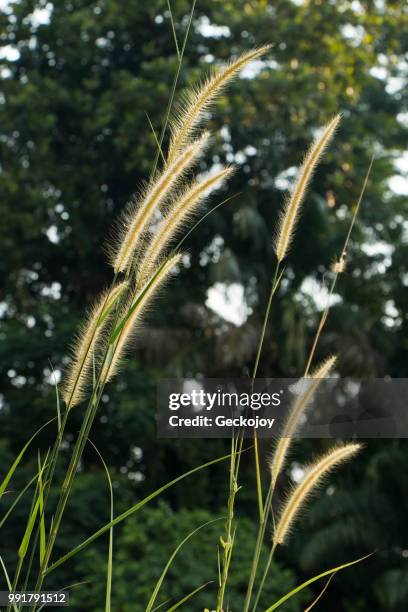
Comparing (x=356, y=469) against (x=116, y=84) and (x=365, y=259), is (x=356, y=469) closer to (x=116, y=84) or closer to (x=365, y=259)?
(x=365, y=259)

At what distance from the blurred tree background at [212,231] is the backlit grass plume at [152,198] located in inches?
269

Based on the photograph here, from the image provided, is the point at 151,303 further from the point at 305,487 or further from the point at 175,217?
the point at 305,487

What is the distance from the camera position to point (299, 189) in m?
0.97

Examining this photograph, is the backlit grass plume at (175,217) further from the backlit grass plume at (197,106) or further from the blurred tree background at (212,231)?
the blurred tree background at (212,231)

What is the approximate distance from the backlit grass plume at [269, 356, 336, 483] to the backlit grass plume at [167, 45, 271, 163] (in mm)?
254

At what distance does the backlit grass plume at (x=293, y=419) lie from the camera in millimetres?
899

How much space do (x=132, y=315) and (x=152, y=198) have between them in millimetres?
110

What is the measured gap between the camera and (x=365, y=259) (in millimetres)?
9281

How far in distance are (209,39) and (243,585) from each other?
203 inches

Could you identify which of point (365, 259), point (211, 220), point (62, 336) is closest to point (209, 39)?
point (211, 220)

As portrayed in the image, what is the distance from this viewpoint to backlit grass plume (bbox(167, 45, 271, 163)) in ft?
2.94

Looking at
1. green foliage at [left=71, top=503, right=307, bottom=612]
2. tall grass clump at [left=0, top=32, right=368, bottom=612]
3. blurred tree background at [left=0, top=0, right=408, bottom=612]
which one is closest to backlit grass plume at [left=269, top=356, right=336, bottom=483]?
tall grass clump at [left=0, top=32, right=368, bottom=612]

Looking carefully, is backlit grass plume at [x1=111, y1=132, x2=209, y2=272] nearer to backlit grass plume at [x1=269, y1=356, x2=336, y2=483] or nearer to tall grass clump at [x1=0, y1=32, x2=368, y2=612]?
tall grass clump at [x1=0, y1=32, x2=368, y2=612]

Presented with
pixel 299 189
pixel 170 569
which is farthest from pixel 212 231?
pixel 299 189
